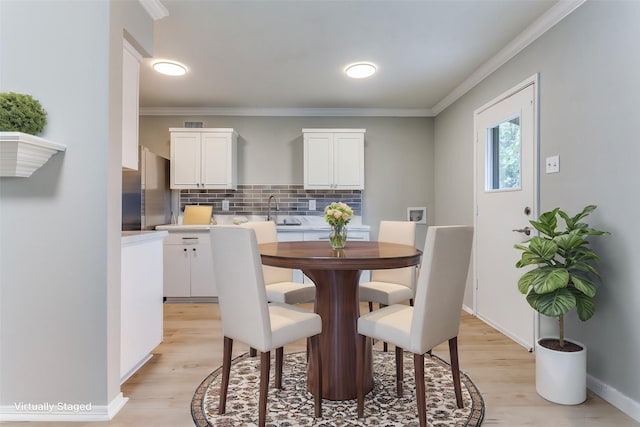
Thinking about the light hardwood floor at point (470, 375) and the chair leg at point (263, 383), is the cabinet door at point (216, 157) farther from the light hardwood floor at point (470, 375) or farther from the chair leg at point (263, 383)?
the chair leg at point (263, 383)

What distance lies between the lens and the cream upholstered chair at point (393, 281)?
2.43 metres

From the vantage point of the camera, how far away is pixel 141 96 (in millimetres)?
4051

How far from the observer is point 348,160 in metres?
4.40

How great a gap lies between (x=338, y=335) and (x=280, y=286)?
746mm

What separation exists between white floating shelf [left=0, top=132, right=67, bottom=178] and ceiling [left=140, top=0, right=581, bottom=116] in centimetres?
112

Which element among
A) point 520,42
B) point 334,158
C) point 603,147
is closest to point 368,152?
point 334,158

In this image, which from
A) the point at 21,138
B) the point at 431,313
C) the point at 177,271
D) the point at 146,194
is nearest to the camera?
the point at 21,138

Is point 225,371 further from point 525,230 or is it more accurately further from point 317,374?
point 525,230

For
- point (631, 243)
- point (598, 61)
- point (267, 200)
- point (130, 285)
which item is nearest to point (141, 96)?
point (267, 200)

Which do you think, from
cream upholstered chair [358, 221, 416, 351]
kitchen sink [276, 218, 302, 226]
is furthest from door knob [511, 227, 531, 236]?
kitchen sink [276, 218, 302, 226]

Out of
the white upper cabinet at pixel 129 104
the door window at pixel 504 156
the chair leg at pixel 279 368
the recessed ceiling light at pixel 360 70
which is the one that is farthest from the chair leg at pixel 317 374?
the recessed ceiling light at pixel 360 70

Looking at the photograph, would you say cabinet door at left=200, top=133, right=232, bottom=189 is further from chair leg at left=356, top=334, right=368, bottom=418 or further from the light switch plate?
the light switch plate

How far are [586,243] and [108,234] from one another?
104 inches

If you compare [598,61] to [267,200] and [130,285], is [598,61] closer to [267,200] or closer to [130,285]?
[130,285]
